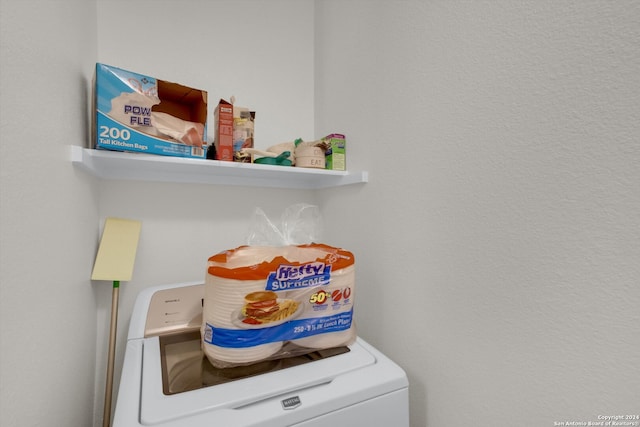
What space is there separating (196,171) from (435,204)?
1.01 meters

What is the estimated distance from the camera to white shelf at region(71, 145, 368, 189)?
35.5 inches

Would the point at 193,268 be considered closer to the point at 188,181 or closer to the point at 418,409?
the point at 188,181

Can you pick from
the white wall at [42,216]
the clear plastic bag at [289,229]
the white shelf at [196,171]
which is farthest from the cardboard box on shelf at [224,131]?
the white wall at [42,216]

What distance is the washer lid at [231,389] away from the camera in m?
0.52

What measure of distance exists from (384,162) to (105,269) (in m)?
1.17

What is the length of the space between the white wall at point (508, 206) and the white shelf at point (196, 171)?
13.0 inches

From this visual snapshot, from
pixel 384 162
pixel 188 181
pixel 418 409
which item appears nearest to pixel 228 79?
pixel 188 181

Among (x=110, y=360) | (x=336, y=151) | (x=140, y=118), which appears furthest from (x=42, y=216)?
(x=336, y=151)

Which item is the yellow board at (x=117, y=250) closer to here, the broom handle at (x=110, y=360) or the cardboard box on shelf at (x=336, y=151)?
the broom handle at (x=110, y=360)

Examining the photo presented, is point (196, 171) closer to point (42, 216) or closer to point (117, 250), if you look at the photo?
point (117, 250)

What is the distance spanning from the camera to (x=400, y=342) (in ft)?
3.08

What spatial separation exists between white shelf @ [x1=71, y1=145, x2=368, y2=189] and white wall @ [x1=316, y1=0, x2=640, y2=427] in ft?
1.09

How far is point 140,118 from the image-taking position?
34.7 inches

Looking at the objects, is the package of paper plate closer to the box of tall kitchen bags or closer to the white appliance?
the white appliance
